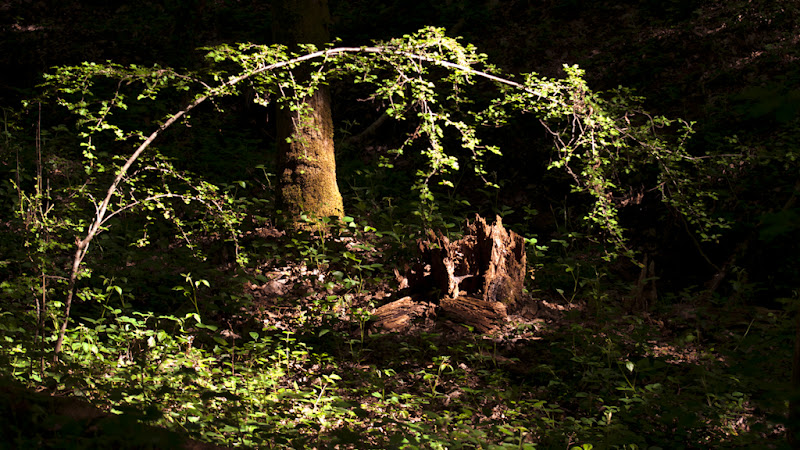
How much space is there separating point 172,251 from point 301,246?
1.77m

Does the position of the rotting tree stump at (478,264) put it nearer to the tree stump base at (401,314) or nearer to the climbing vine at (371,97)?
the tree stump base at (401,314)

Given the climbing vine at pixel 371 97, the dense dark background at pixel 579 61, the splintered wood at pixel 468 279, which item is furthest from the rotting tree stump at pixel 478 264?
the dense dark background at pixel 579 61

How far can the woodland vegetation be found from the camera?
12.0 ft

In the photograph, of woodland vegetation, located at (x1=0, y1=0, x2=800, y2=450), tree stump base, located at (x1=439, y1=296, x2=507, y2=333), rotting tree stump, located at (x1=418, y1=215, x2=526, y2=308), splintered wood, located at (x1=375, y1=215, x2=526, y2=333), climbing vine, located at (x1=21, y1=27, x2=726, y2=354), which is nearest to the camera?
woodland vegetation, located at (x1=0, y1=0, x2=800, y2=450)

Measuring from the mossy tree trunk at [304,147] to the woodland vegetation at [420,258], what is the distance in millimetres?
34

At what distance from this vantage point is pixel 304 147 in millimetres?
6340

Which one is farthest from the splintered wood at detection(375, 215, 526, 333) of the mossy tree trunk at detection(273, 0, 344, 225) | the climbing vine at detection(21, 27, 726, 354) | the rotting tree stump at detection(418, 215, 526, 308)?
the mossy tree trunk at detection(273, 0, 344, 225)

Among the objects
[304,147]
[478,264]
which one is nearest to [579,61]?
[478,264]

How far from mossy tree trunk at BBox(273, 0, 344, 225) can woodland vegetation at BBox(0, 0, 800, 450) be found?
0.03 m

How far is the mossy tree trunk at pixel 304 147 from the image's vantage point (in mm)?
6312

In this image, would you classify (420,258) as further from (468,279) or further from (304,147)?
(304,147)

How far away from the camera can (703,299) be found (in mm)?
5918

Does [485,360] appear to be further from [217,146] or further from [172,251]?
[217,146]

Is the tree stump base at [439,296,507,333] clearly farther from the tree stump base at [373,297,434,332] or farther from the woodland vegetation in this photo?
the tree stump base at [373,297,434,332]
